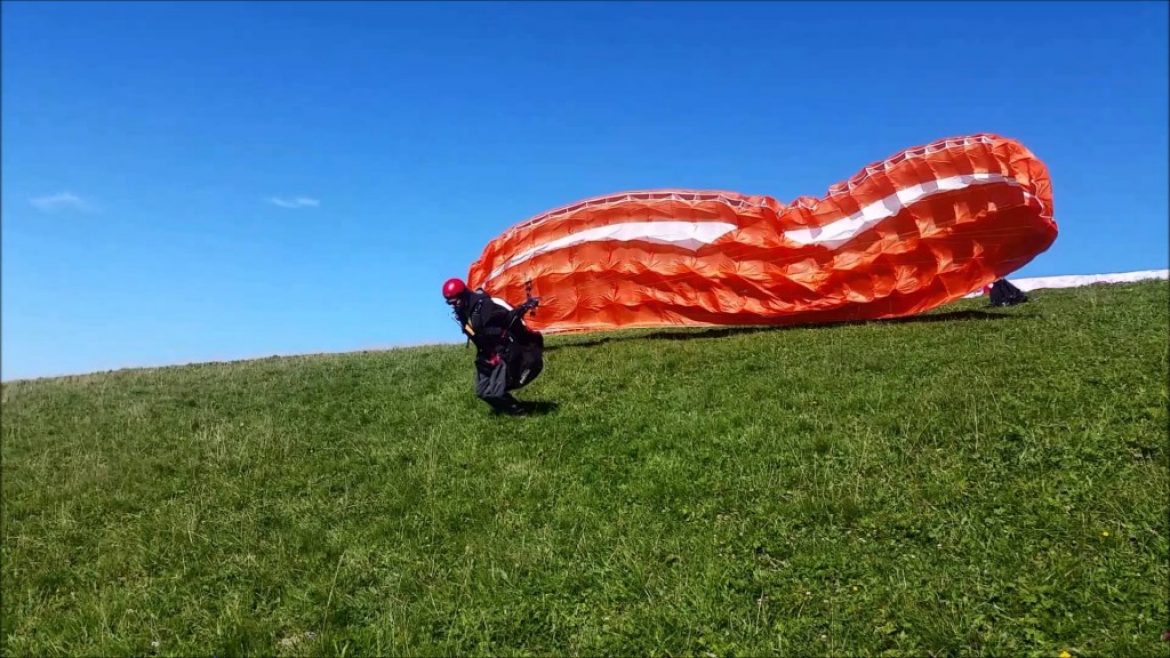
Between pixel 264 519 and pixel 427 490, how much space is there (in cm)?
255

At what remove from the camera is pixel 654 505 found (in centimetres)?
1026

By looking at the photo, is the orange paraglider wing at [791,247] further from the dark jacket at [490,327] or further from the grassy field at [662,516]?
the dark jacket at [490,327]

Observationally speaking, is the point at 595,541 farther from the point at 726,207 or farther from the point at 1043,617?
the point at 726,207

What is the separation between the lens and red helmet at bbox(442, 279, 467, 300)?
48.8 ft

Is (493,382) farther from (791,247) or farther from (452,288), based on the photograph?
(791,247)

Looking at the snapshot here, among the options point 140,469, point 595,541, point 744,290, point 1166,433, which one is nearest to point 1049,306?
point 744,290

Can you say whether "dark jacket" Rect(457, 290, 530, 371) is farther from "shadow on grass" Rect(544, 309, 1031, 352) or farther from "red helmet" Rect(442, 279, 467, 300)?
"shadow on grass" Rect(544, 309, 1031, 352)

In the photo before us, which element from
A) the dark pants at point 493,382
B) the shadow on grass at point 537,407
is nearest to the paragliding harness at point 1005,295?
the shadow on grass at point 537,407

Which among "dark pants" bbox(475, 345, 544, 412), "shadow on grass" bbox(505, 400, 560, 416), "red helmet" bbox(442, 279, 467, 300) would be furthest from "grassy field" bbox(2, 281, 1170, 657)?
"red helmet" bbox(442, 279, 467, 300)

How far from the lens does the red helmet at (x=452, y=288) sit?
14.9 m

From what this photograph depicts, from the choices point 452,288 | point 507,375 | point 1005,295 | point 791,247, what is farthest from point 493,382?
point 1005,295

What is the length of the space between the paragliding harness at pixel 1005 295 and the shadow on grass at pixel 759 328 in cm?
298

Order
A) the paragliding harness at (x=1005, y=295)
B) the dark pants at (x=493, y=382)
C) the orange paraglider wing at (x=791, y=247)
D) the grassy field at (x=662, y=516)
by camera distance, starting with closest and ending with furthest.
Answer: the grassy field at (x=662, y=516)
the dark pants at (x=493, y=382)
the orange paraglider wing at (x=791, y=247)
the paragliding harness at (x=1005, y=295)

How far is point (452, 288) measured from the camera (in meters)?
14.9
